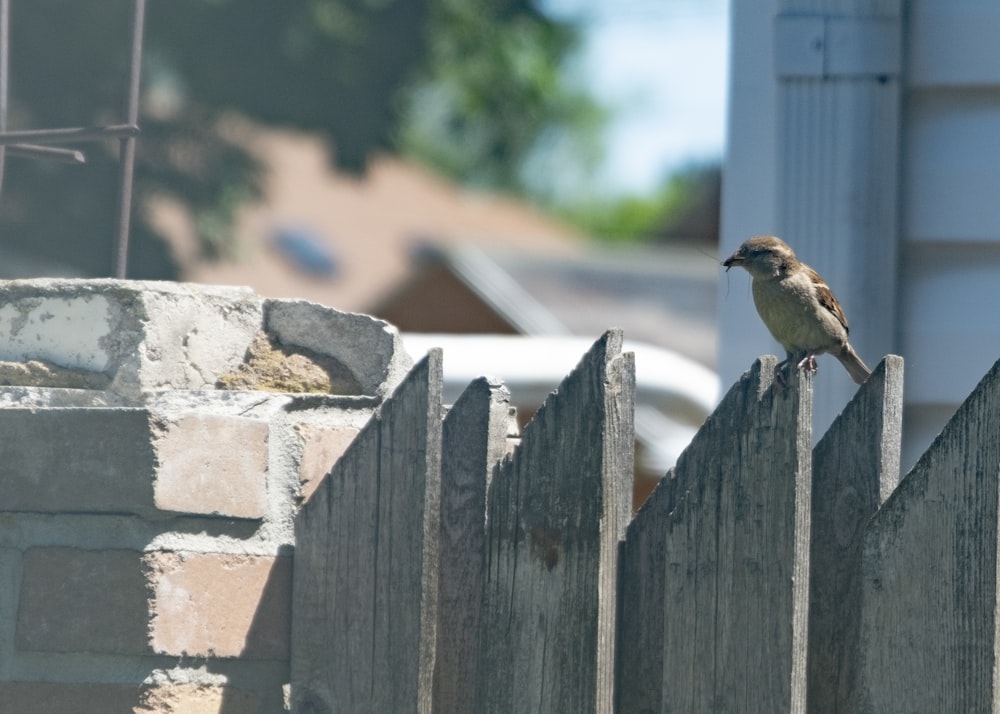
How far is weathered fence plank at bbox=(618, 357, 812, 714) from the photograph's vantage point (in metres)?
1.41

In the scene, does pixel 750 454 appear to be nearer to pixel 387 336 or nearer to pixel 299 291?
pixel 387 336

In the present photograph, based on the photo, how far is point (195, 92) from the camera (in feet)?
38.0

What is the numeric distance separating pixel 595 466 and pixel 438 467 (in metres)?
0.19

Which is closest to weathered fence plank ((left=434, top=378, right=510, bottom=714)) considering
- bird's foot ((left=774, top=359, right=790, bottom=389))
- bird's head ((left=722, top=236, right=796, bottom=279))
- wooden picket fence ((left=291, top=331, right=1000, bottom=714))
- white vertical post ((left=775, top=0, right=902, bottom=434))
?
wooden picket fence ((left=291, top=331, right=1000, bottom=714))

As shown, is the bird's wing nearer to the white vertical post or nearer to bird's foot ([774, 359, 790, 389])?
the white vertical post

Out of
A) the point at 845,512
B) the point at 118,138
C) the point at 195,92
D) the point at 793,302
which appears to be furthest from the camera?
the point at 195,92

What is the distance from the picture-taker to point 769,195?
2758mm

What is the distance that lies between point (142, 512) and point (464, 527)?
1.18ft

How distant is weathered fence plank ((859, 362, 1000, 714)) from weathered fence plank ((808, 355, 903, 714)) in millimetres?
88

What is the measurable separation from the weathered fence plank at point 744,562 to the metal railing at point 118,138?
0.81 m

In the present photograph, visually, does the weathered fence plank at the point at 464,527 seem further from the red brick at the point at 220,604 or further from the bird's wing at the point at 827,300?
the bird's wing at the point at 827,300

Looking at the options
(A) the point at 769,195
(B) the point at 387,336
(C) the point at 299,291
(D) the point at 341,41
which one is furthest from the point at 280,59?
(C) the point at 299,291

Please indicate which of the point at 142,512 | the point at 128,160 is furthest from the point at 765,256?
the point at 142,512

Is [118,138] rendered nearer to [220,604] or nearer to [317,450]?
[317,450]
